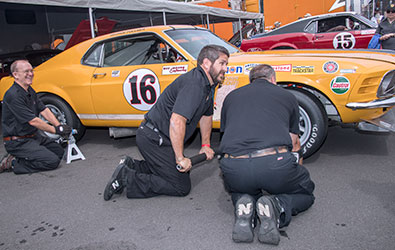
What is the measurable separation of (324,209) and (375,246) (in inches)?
21.7

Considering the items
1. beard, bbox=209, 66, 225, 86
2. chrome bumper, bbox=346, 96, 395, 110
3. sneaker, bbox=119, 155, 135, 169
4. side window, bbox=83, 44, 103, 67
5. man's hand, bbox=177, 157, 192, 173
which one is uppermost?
side window, bbox=83, 44, 103, 67

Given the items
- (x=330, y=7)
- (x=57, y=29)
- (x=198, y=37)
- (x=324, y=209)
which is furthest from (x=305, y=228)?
(x=330, y=7)

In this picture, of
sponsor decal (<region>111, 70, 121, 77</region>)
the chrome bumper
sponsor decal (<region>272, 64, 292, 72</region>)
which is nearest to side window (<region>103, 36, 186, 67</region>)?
sponsor decal (<region>111, 70, 121, 77</region>)

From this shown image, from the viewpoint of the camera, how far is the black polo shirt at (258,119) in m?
2.36

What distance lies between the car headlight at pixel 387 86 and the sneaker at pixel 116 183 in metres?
2.59

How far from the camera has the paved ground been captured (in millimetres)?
2342

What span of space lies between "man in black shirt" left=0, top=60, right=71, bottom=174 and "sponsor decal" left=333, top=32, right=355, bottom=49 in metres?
6.65

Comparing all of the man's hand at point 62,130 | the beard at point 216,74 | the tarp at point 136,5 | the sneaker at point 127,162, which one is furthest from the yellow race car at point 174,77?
the tarp at point 136,5

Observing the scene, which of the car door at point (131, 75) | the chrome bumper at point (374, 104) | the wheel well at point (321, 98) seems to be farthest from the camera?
the car door at point (131, 75)

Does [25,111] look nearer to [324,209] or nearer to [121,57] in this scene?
[121,57]

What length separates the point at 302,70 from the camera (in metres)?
3.44

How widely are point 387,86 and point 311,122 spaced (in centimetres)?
87

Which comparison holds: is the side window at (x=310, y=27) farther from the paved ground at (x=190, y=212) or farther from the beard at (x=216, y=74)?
the beard at (x=216, y=74)

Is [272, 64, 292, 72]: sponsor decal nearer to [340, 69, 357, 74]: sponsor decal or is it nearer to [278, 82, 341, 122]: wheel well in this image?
[278, 82, 341, 122]: wheel well
